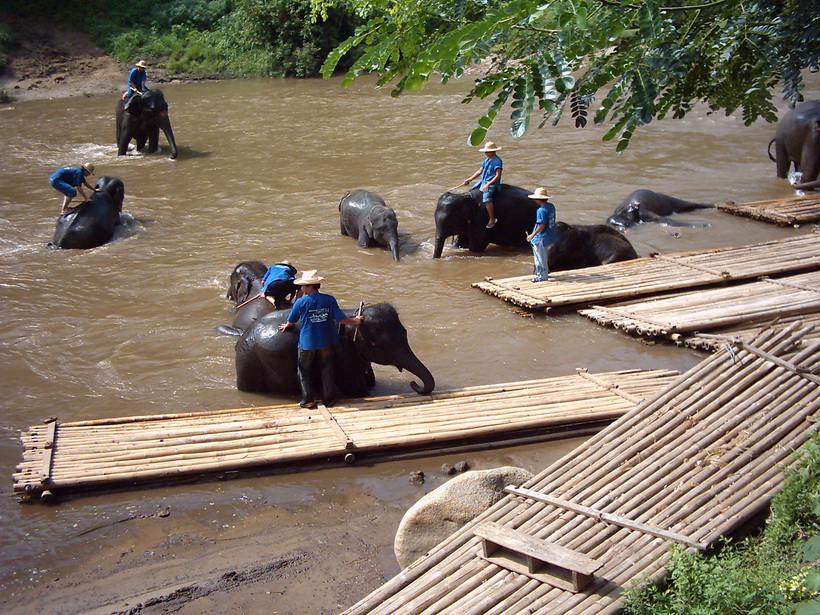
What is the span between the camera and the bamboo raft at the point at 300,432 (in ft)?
22.9

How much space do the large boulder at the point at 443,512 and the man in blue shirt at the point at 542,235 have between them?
17.5 feet

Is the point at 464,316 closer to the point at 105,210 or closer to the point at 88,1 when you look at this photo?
the point at 105,210

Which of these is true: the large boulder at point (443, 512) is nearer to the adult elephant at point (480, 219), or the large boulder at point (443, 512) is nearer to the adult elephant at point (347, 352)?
the adult elephant at point (347, 352)

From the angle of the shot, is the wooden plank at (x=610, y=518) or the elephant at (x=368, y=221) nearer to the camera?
the wooden plank at (x=610, y=518)

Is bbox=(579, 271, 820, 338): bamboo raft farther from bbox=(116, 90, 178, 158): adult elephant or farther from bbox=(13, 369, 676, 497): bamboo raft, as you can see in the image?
bbox=(116, 90, 178, 158): adult elephant

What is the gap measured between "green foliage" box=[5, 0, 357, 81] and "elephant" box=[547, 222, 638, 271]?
70.8 ft

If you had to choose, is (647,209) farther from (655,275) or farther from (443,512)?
(443,512)

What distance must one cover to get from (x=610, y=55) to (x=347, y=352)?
13.3ft

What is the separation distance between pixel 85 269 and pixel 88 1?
82.5 feet

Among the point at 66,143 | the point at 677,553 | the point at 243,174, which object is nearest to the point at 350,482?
the point at 677,553

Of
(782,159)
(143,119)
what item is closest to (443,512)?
(782,159)

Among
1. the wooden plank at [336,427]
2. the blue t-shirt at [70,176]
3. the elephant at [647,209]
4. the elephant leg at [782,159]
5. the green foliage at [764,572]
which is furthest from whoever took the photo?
the elephant leg at [782,159]

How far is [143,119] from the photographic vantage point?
19.4 meters

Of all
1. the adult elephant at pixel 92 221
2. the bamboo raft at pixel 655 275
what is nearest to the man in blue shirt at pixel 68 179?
the adult elephant at pixel 92 221
